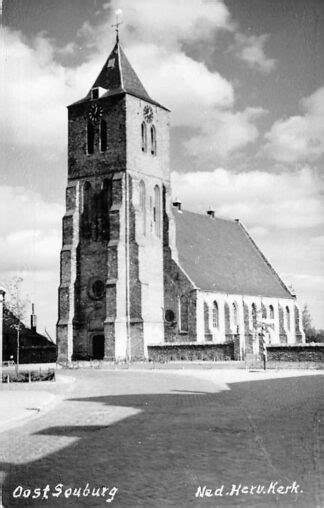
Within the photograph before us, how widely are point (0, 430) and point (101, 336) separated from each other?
110ft

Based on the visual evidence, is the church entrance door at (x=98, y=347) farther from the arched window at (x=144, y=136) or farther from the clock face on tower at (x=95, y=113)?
the clock face on tower at (x=95, y=113)

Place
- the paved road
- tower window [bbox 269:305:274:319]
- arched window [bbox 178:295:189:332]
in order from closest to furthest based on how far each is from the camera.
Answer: the paved road
arched window [bbox 178:295:189:332]
tower window [bbox 269:305:274:319]

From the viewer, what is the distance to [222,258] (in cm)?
5853

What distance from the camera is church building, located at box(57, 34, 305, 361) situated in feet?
147

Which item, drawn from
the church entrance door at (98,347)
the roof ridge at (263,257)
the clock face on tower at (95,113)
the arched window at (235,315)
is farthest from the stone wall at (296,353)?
the roof ridge at (263,257)

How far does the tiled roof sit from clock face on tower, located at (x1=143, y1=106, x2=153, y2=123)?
401 inches

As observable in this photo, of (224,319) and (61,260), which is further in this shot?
(224,319)

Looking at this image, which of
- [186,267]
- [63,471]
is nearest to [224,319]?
[186,267]

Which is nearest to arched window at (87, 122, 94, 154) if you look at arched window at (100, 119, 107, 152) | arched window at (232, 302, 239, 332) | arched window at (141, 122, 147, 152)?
arched window at (100, 119, 107, 152)

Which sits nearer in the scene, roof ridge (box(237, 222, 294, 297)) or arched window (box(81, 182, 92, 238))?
arched window (box(81, 182, 92, 238))

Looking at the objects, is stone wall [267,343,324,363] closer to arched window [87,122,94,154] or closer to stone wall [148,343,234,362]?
stone wall [148,343,234,362]

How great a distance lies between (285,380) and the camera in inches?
1030

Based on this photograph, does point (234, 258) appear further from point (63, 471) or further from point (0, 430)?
point (63, 471)

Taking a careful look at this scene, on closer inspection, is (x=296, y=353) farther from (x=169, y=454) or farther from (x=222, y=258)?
(x=169, y=454)
